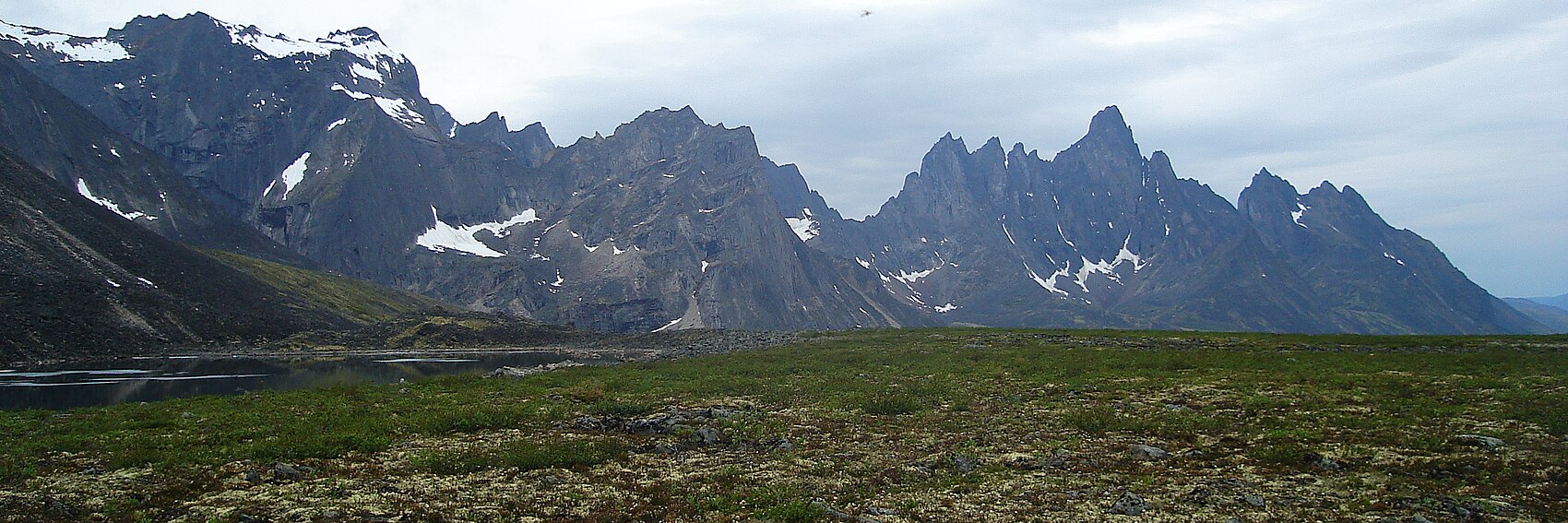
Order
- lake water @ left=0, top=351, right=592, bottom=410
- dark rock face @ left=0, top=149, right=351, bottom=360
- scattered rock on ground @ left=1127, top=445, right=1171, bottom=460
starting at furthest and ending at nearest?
dark rock face @ left=0, top=149, right=351, bottom=360, lake water @ left=0, top=351, right=592, bottom=410, scattered rock on ground @ left=1127, top=445, right=1171, bottom=460

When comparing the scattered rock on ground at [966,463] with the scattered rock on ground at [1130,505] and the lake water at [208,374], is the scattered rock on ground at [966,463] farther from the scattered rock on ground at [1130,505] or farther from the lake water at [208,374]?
the lake water at [208,374]

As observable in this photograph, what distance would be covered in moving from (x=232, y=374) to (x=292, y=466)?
240 feet

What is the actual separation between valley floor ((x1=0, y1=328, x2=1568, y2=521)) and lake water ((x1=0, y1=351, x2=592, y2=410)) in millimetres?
22390

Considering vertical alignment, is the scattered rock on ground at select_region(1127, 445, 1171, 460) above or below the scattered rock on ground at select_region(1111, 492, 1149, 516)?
above

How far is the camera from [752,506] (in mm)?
21531

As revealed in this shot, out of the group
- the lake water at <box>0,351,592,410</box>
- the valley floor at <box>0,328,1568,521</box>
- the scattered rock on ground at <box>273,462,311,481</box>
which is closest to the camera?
the valley floor at <box>0,328,1568,521</box>

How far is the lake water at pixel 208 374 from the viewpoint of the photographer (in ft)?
200

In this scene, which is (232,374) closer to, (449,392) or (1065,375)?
(449,392)

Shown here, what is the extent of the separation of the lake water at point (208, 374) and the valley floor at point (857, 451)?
22390mm

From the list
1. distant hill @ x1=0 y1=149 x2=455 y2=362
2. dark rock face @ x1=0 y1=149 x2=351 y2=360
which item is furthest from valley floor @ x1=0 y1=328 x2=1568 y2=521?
distant hill @ x1=0 y1=149 x2=455 y2=362

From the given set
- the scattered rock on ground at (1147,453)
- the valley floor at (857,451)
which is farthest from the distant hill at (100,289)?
the scattered rock on ground at (1147,453)

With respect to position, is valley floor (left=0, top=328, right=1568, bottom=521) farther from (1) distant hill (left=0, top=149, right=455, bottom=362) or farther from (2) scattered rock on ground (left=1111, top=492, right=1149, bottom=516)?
(1) distant hill (left=0, top=149, right=455, bottom=362)

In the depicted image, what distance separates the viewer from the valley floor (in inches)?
823

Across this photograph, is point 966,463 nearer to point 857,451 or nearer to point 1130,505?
point 857,451
